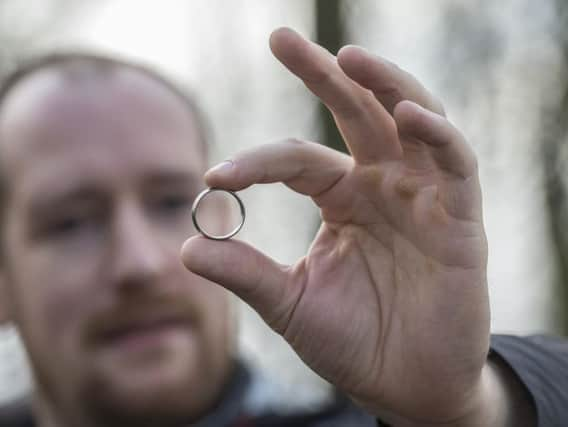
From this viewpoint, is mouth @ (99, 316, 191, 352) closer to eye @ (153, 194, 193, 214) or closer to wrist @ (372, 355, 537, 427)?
eye @ (153, 194, 193, 214)

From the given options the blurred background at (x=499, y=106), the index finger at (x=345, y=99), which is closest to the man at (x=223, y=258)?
the index finger at (x=345, y=99)

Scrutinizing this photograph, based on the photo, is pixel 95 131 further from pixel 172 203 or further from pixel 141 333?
pixel 141 333

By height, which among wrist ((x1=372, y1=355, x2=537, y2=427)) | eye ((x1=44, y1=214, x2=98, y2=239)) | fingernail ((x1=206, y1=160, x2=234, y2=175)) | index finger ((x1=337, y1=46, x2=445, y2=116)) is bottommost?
wrist ((x1=372, y1=355, x2=537, y2=427))

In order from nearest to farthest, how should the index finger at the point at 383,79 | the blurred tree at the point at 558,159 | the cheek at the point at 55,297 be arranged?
1. the index finger at the point at 383,79
2. the cheek at the point at 55,297
3. the blurred tree at the point at 558,159

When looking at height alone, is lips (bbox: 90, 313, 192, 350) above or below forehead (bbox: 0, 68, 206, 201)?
below

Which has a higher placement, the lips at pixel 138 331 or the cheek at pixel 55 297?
the cheek at pixel 55 297

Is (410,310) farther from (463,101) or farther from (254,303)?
(463,101)

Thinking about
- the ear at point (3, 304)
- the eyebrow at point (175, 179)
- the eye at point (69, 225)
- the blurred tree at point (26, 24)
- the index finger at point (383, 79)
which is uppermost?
the blurred tree at point (26, 24)

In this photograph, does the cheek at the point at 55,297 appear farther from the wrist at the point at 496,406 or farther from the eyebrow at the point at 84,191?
the wrist at the point at 496,406

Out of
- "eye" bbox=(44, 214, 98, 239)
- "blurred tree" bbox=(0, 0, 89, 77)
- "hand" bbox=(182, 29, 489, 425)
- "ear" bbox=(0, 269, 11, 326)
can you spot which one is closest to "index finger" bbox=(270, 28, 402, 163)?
"hand" bbox=(182, 29, 489, 425)
